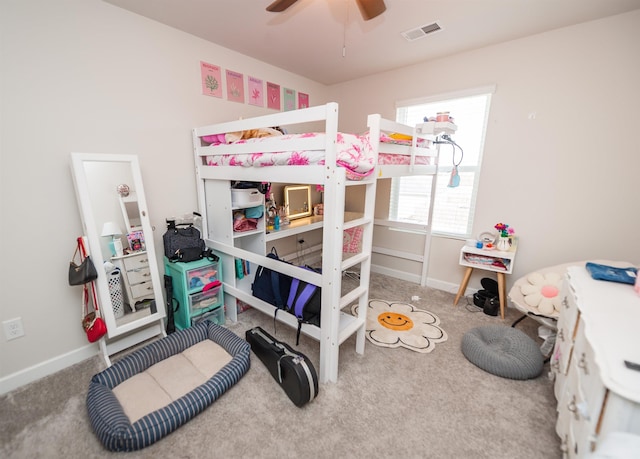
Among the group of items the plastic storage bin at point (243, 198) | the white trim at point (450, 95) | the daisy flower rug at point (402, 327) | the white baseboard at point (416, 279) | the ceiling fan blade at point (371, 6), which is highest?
the ceiling fan blade at point (371, 6)

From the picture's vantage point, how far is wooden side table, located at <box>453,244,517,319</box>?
247 centimetres

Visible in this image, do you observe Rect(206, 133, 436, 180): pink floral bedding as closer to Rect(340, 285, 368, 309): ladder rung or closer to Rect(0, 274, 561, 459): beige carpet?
Rect(340, 285, 368, 309): ladder rung

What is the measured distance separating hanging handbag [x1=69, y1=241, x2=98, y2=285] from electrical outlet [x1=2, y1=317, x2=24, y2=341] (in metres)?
0.42

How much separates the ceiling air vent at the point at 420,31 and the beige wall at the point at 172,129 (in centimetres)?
67

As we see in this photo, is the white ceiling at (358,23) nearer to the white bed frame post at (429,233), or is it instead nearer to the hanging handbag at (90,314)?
the white bed frame post at (429,233)

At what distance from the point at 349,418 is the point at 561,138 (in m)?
2.86

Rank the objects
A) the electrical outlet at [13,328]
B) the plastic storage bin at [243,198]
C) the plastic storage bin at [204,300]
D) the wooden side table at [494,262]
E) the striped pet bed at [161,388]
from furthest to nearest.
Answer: the wooden side table at [494,262], the plastic storage bin at [243,198], the plastic storage bin at [204,300], the electrical outlet at [13,328], the striped pet bed at [161,388]

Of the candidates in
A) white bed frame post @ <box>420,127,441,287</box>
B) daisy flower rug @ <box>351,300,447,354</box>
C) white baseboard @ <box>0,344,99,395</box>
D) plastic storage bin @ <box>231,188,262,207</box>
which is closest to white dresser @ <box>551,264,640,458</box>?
daisy flower rug @ <box>351,300,447,354</box>

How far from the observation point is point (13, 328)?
5.55 ft

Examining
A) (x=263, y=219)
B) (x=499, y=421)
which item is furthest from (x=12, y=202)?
(x=499, y=421)

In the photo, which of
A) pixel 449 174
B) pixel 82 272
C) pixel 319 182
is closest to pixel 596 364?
pixel 319 182

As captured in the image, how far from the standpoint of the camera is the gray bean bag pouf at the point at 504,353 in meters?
1.81

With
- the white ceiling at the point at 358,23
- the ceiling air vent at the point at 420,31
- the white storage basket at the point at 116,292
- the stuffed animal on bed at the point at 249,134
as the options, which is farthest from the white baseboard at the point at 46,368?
the ceiling air vent at the point at 420,31

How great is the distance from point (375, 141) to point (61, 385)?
103 inches
